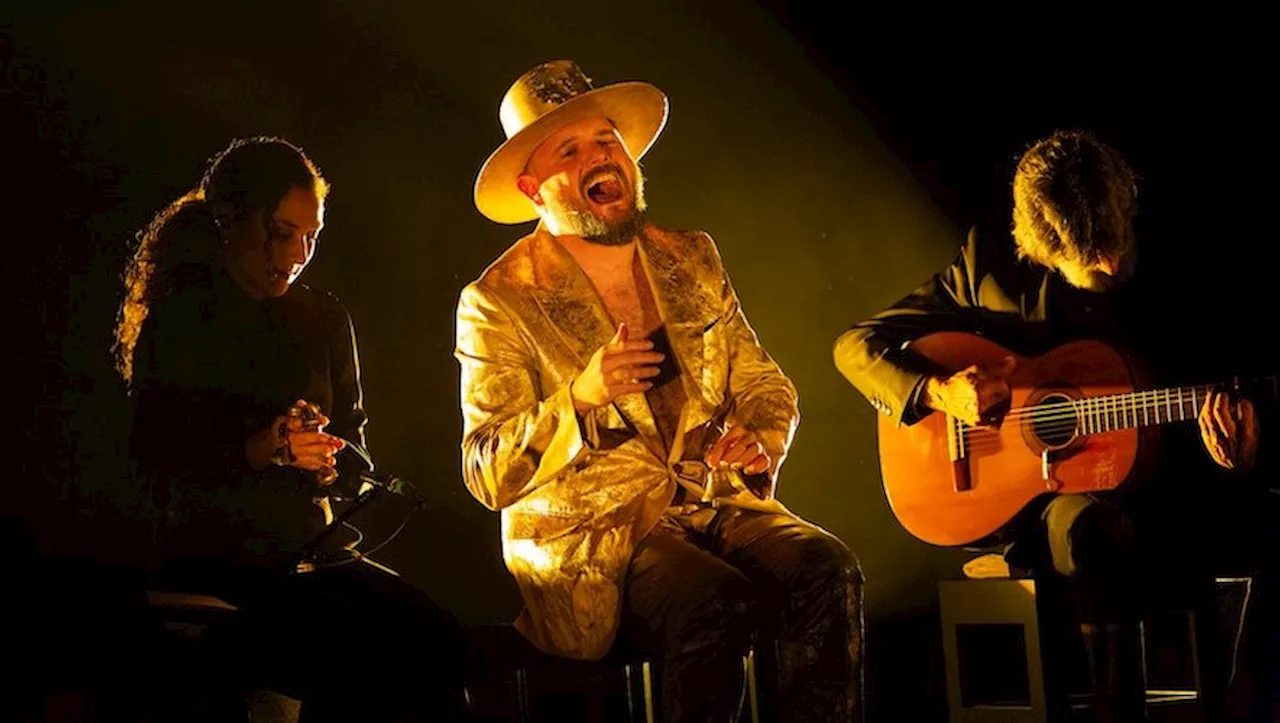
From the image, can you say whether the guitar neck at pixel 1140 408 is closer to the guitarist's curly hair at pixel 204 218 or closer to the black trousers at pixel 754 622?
the black trousers at pixel 754 622

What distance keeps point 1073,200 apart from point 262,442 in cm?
256

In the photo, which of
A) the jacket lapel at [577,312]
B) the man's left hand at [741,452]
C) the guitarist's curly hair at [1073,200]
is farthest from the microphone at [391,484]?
the guitarist's curly hair at [1073,200]

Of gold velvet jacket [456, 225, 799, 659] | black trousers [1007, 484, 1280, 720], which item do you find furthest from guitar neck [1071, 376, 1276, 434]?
gold velvet jacket [456, 225, 799, 659]

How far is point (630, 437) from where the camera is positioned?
3.82m

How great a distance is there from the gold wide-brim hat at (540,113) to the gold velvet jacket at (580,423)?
7.0 inches

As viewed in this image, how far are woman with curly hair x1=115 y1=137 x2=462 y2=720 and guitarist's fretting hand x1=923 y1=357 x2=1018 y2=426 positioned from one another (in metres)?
1.82

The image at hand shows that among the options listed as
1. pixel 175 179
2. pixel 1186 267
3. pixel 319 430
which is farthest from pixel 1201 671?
pixel 175 179

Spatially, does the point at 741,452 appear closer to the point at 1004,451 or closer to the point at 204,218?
the point at 1004,451

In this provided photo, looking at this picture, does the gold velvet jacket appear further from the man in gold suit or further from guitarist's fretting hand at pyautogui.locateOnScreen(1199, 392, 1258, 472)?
guitarist's fretting hand at pyautogui.locateOnScreen(1199, 392, 1258, 472)

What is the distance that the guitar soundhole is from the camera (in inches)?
170

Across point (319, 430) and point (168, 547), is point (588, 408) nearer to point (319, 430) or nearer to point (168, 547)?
point (319, 430)

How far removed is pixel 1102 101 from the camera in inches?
199

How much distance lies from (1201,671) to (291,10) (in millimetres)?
3378

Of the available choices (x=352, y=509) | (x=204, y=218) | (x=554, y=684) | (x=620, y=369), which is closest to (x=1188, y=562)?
(x=620, y=369)
